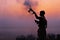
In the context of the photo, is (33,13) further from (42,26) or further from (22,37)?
(22,37)

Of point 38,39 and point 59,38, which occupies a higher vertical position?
point 59,38

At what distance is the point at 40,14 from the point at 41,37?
1353 mm

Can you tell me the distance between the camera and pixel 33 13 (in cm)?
2006

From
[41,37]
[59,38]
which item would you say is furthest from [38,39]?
[59,38]

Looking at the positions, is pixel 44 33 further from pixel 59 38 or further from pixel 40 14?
pixel 59 38

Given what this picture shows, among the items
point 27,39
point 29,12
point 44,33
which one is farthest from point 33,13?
point 27,39

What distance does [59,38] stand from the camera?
29.9 meters

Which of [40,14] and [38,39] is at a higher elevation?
[40,14]

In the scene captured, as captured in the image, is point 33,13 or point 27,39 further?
point 27,39

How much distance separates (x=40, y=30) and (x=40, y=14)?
3.06 feet

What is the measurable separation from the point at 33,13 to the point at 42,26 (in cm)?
103

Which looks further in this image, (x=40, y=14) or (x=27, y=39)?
(x=27, y=39)

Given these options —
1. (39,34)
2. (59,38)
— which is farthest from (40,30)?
(59,38)

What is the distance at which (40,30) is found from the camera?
67.7 ft
